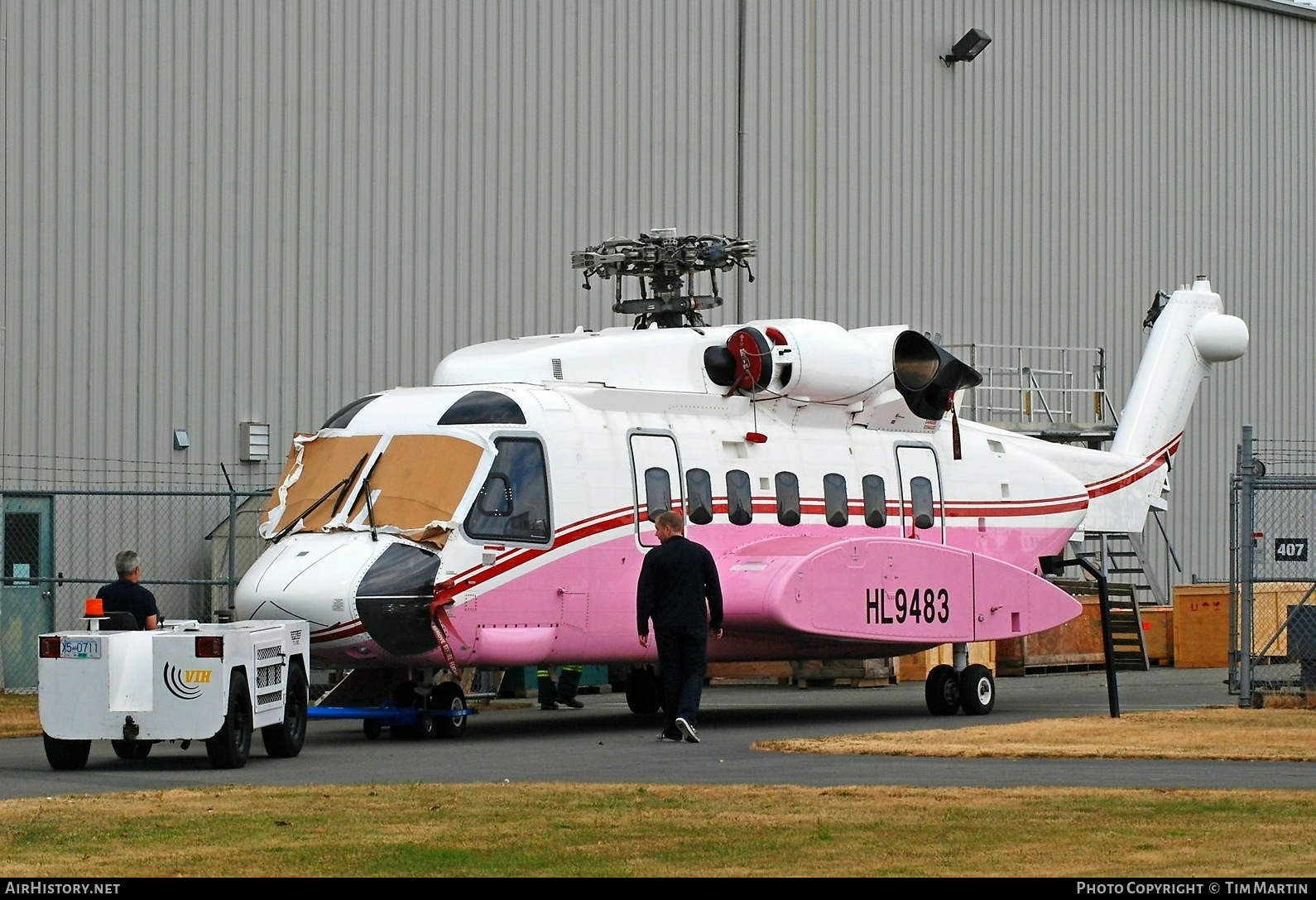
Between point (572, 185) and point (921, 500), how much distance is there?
1126 cm

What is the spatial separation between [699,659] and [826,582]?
2.75m

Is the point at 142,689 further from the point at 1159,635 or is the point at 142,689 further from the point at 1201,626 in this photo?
the point at 1159,635

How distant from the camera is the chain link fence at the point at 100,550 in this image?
2498cm

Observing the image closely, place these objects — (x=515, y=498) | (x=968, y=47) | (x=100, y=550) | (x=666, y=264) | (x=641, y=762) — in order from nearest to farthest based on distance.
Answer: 1. (x=641, y=762)
2. (x=515, y=498)
3. (x=666, y=264)
4. (x=100, y=550)
5. (x=968, y=47)

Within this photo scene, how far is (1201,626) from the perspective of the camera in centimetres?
3259

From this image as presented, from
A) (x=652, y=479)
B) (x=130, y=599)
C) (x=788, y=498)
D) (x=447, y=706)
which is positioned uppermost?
(x=652, y=479)

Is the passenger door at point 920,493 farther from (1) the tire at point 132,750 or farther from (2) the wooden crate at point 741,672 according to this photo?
(1) the tire at point 132,750

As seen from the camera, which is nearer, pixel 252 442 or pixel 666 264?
pixel 666 264

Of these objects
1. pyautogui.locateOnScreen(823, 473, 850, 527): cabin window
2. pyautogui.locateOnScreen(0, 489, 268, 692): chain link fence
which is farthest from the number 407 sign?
pyautogui.locateOnScreen(0, 489, 268, 692): chain link fence

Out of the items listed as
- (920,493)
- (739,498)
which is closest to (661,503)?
(739,498)

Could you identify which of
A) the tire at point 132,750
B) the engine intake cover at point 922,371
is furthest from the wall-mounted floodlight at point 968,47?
the tire at point 132,750

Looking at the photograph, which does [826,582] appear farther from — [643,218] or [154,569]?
[643,218]

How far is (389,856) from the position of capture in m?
9.24

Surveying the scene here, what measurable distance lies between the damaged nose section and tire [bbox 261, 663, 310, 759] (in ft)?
2.69
